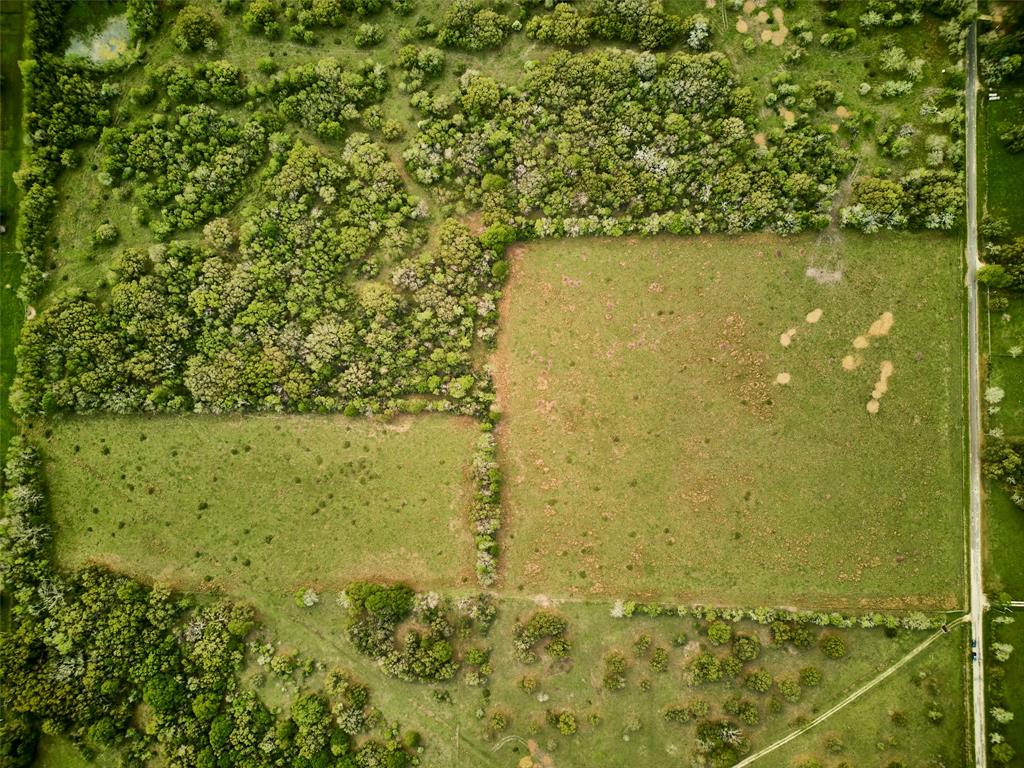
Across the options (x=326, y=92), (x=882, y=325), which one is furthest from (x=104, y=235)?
(x=882, y=325)

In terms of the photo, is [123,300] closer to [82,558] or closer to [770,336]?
[82,558]

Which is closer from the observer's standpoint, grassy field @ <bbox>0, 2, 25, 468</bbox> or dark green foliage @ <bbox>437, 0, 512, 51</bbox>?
dark green foliage @ <bbox>437, 0, 512, 51</bbox>

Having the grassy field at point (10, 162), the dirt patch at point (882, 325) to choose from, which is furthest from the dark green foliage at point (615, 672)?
the grassy field at point (10, 162)

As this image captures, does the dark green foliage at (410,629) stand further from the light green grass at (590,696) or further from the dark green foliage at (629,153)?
the dark green foliage at (629,153)

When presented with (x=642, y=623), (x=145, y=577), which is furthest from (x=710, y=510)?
(x=145, y=577)

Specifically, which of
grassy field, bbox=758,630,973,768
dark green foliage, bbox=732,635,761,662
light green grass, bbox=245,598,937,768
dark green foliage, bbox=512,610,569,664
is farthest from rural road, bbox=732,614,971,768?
dark green foliage, bbox=512,610,569,664

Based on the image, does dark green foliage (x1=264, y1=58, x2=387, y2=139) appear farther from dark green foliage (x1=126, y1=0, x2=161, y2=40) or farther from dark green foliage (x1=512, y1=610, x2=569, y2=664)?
dark green foliage (x1=512, y1=610, x2=569, y2=664)
